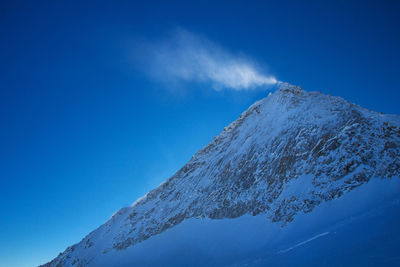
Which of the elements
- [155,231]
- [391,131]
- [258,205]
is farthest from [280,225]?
Answer: [155,231]

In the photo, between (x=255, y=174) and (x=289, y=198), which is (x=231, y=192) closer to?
(x=255, y=174)

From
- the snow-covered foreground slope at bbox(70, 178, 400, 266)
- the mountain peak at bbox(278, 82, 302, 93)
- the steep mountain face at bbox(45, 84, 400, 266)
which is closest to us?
the snow-covered foreground slope at bbox(70, 178, 400, 266)

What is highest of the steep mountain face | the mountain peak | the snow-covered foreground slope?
the mountain peak

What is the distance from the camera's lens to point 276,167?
33.7 metres

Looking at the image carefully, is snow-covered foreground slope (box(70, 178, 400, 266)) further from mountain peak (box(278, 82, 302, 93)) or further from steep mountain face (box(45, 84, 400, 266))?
mountain peak (box(278, 82, 302, 93))

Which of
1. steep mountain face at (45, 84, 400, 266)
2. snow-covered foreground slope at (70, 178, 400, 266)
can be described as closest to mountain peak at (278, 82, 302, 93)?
steep mountain face at (45, 84, 400, 266)

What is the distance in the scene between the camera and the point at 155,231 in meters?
47.7

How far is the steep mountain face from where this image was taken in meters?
26.0

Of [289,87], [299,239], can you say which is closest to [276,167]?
[299,239]

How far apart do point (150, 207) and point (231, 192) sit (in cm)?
2824

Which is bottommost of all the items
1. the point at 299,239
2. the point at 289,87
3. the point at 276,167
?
the point at 299,239

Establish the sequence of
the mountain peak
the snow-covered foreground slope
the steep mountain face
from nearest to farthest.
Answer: the snow-covered foreground slope
the steep mountain face
the mountain peak

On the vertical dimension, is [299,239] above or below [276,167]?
below

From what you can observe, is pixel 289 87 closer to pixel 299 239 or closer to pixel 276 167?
pixel 276 167
